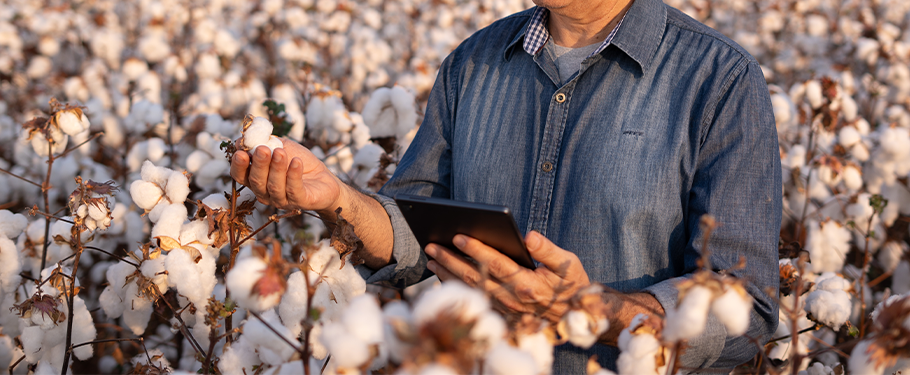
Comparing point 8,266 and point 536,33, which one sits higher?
point 536,33

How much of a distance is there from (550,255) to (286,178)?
1.43ft

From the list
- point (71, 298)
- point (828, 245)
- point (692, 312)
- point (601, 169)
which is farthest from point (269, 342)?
point (828, 245)

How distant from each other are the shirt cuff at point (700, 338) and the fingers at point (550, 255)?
0.20 m

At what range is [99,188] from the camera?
1.18 m

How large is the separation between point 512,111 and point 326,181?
1.69ft

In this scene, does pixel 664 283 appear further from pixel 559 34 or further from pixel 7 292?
pixel 7 292

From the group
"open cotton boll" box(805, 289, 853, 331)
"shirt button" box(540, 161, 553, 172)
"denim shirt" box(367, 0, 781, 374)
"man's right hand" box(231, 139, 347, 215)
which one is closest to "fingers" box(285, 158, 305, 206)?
"man's right hand" box(231, 139, 347, 215)

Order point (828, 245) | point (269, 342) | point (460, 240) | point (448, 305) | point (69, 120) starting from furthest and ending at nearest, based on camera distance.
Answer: point (828, 245)
point (69, 120)
point (460, 240)
point (269, 342)
point (448, 305)

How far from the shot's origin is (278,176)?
1.04m

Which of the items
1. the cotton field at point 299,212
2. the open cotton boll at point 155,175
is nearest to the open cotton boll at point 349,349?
the cotton field at point 299,212

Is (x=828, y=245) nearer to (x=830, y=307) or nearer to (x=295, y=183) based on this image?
(x=830, y=307)

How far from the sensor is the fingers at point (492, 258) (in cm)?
100

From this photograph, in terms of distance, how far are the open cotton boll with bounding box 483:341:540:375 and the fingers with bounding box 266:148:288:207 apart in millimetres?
606

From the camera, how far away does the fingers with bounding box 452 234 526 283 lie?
1002mm
